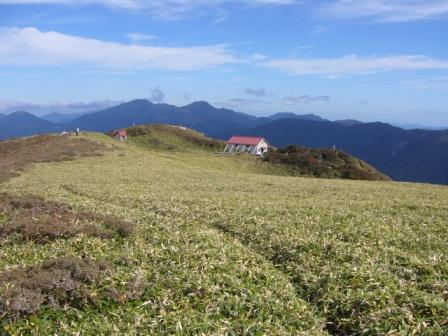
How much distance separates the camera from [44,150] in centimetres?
8812

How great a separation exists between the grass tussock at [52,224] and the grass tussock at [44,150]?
134 ft

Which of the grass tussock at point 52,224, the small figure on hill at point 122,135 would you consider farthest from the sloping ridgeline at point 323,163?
the grass tussock at point 52,224

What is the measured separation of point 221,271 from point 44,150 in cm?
8024

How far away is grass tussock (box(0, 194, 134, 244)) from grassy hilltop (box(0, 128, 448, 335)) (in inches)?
2.5

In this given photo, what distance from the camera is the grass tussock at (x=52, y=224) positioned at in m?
19.3

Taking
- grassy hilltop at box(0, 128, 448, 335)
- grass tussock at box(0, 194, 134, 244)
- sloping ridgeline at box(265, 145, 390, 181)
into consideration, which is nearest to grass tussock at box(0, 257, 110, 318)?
grassy hilltop at box(0, 128, 448, 335)

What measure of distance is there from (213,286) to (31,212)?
42.1 ft

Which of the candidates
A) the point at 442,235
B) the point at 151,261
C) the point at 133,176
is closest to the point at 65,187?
the point at 133,176

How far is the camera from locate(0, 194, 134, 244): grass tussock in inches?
760

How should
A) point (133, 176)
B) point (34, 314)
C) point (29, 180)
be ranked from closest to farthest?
point (34, 314), point (29, 180), point (133, 176)

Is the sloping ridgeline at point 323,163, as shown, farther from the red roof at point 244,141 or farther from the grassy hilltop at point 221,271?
the grassy hilltop at point 221,271

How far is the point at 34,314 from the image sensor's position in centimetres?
1214

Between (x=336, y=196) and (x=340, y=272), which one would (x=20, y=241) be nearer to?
(x=340, y=272)

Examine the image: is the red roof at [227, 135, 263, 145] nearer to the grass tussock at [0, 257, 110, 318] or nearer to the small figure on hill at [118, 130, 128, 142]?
the small figure on hill at [118, 130, 128, 142]
